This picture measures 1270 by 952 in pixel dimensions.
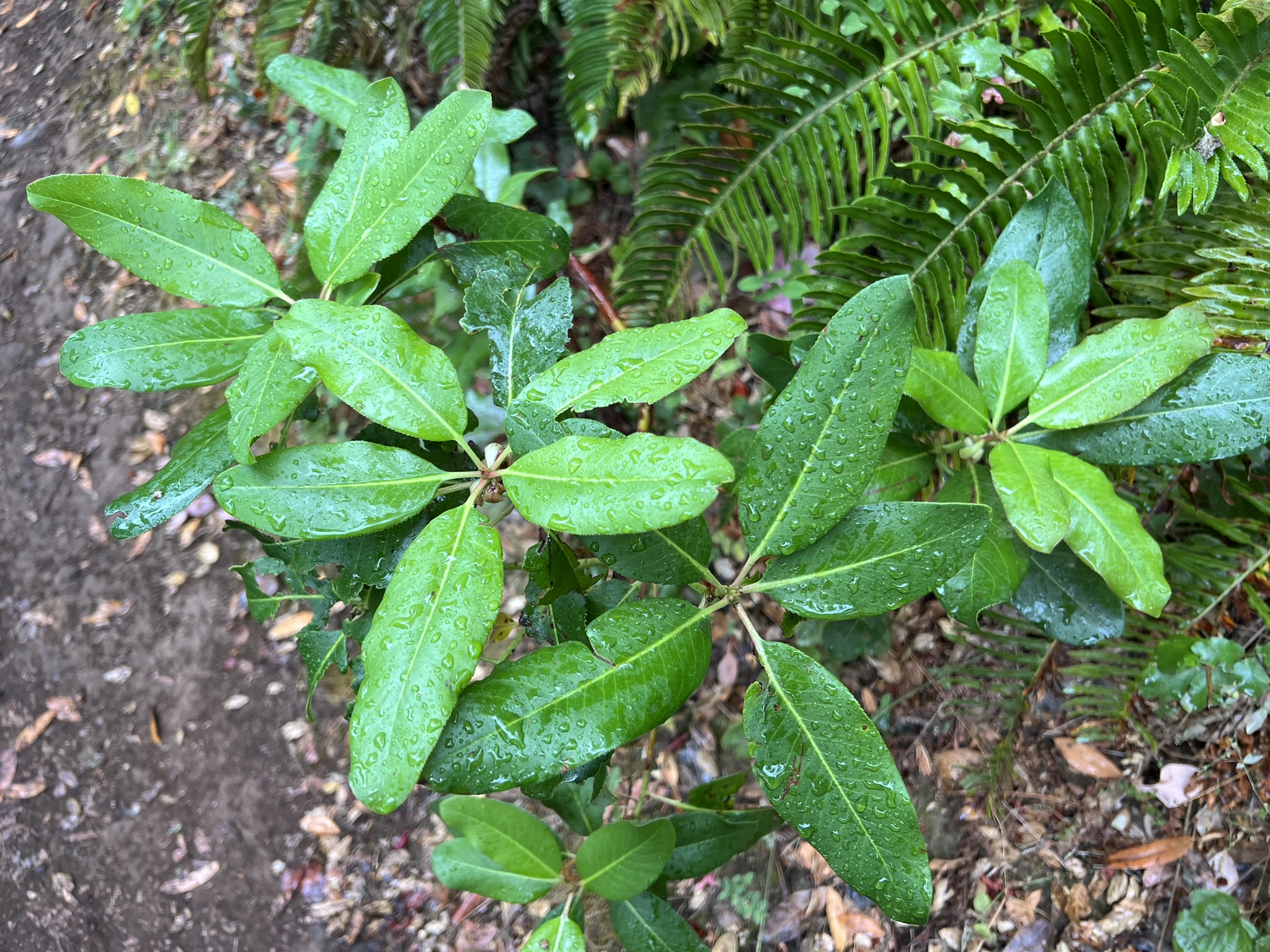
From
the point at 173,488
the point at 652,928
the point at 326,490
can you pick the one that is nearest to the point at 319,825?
the point at 652,928

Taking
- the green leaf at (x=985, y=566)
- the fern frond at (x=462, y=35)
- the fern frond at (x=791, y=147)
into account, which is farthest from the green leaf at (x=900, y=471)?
the fern frond at (x=462, y=35)

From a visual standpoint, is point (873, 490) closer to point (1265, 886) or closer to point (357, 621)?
point (357, 621)

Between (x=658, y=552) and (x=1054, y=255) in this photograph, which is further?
(x=1054, y=255)

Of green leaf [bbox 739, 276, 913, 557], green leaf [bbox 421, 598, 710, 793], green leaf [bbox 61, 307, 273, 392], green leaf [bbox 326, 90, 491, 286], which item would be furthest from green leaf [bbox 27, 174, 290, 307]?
green leaf [bbox 739, 276, 913, 557]

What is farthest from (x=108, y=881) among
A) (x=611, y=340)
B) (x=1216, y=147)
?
(x=1216, y=147)

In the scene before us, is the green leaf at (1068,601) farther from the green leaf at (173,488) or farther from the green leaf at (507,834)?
the green leaf at (173,488)

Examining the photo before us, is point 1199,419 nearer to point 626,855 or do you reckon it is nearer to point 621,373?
point 621,373
